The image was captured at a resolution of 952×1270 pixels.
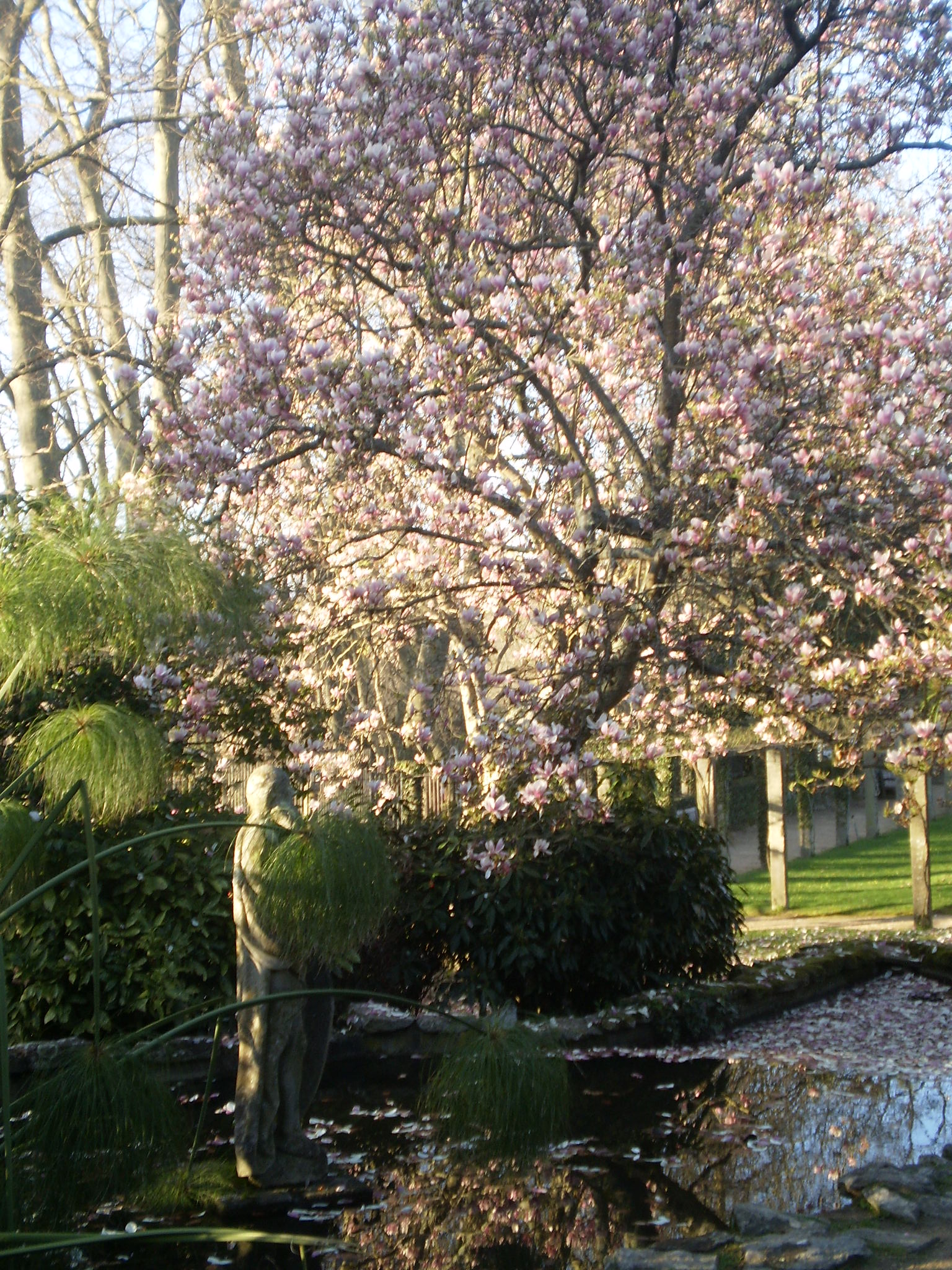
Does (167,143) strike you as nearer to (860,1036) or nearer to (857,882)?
(860,1036)

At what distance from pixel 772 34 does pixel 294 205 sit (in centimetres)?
346

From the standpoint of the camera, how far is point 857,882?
19.7 metres

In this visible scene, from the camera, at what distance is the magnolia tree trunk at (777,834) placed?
1633 cm

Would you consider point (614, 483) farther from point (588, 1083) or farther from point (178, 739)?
point (588, 1083)

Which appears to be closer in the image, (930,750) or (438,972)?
(930,750)

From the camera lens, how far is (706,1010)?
346 inches

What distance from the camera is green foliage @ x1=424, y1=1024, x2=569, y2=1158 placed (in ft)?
13.5

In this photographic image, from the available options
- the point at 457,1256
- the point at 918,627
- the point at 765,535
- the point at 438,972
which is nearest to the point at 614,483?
the point at 765,535

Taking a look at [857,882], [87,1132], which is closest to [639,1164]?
[87,1132]

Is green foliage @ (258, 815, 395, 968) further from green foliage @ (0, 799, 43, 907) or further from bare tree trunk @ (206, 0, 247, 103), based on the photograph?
bare tree trunk @ (206, 0, 247, 103)

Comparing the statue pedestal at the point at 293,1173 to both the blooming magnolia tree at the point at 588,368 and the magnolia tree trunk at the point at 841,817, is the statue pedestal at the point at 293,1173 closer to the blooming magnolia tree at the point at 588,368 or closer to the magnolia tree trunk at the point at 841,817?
the blooming magnolia tree at the point at 588,368

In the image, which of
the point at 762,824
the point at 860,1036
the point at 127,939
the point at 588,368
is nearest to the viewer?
the point at 588,368

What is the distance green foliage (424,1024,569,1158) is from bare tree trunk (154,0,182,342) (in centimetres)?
1113

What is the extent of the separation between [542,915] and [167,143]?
10734 millimetres
